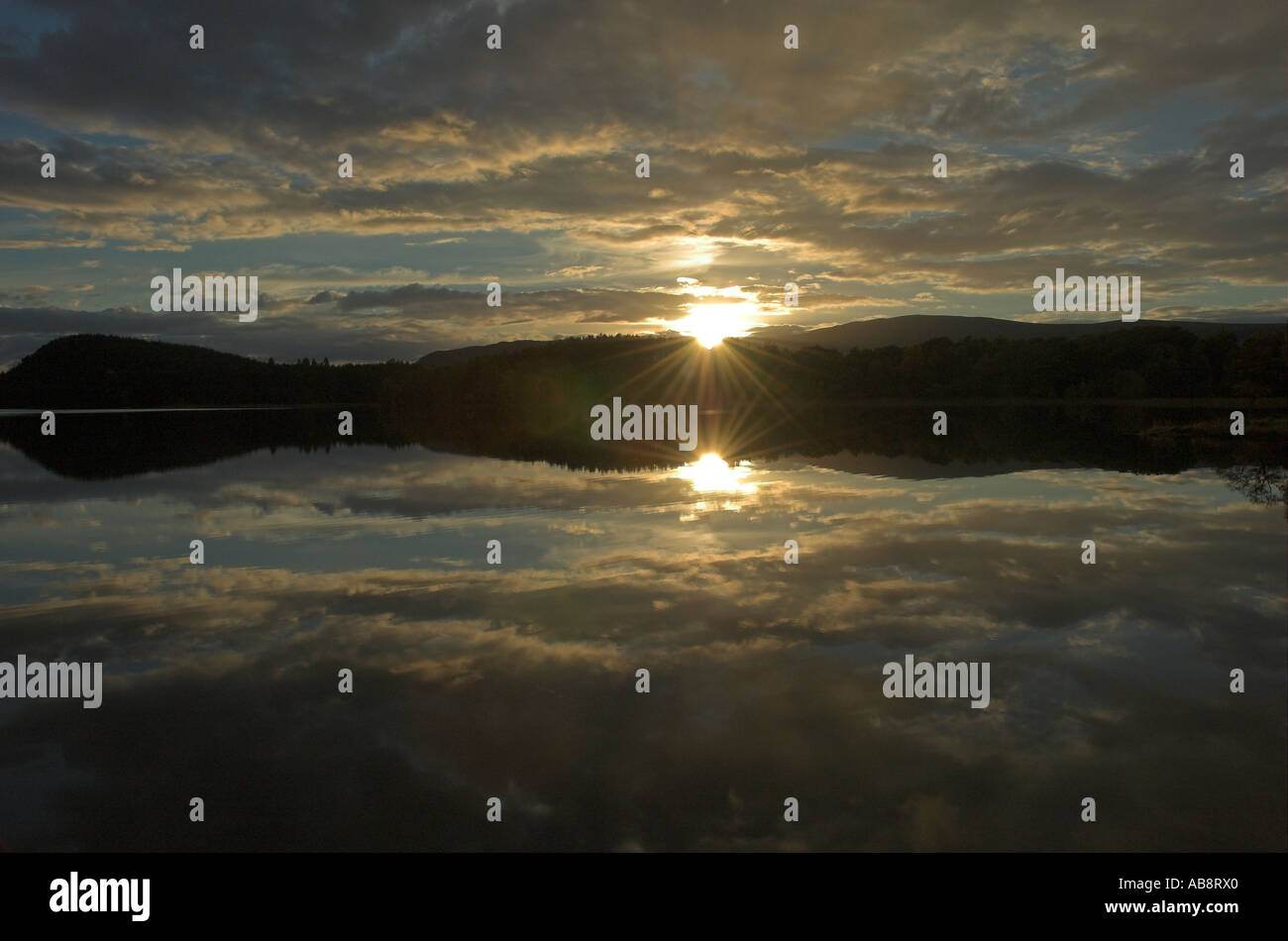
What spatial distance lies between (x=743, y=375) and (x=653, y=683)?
153 metres

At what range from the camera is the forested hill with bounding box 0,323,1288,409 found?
354 feet

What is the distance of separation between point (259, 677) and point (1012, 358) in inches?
5490

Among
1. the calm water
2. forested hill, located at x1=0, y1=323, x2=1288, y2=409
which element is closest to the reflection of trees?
the calm water

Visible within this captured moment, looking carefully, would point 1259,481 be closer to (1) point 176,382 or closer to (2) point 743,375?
(2) point 743,375

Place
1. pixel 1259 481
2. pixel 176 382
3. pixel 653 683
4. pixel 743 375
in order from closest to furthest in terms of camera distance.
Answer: pixel 653 683, pixel 1259 481, pixel 743 375, pixel 176 382

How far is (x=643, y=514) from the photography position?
21953mm

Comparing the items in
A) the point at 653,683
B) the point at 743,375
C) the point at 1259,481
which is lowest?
the point at 653,683

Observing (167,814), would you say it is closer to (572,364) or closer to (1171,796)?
(1171,796)

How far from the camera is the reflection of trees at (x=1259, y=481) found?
23.1m

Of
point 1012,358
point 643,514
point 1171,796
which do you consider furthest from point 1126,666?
point 1012,358

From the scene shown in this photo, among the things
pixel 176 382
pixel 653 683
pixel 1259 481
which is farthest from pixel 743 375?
pixel 653 683

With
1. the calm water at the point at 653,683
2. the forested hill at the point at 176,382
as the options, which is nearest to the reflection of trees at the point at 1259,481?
the calm water at the point at 653,683

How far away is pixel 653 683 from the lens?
9.65m

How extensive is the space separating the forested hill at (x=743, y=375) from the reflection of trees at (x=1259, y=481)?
57833 millimetres
